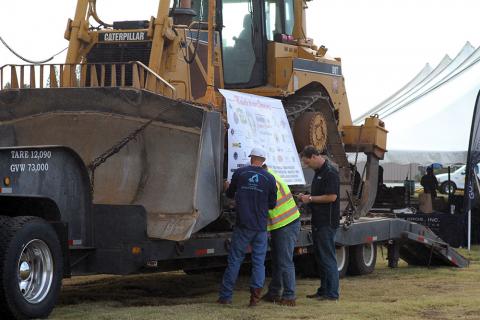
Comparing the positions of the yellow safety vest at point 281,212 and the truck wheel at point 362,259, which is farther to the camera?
the truck wheel at point 362,259

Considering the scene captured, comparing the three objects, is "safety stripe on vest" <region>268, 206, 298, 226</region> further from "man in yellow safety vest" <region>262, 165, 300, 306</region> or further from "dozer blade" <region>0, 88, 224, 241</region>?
"dozer blade" <region>0, 88, 224, 241</region>

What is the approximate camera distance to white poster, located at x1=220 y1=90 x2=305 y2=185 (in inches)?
445

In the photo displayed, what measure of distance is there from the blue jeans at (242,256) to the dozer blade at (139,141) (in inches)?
16.3

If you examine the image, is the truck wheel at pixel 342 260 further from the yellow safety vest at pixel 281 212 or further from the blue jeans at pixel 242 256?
the blue jeans at pixel 242 256

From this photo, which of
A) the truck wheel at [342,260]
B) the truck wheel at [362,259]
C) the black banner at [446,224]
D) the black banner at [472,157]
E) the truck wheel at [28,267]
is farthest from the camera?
the black banner at [472,157]

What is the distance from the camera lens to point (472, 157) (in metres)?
19.4

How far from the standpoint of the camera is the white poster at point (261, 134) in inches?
445

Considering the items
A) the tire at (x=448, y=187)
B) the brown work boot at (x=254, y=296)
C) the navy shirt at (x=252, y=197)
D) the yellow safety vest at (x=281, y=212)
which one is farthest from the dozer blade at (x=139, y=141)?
the tire at (x=448, y=187)

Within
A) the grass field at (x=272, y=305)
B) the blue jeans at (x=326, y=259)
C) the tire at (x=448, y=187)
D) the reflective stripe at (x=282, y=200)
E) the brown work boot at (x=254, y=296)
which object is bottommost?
the grass field at (x=272, y=305)

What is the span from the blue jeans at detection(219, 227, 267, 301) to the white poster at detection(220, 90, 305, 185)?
97cm

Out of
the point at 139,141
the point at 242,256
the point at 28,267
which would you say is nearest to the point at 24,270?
the point at 28,267

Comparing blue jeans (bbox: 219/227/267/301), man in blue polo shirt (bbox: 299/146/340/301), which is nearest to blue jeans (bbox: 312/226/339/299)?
Result: man in blue polo shirt (bbox: 299/146/340/301)

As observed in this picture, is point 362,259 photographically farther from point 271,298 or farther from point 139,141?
point 139,141

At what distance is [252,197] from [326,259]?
1.51 m
